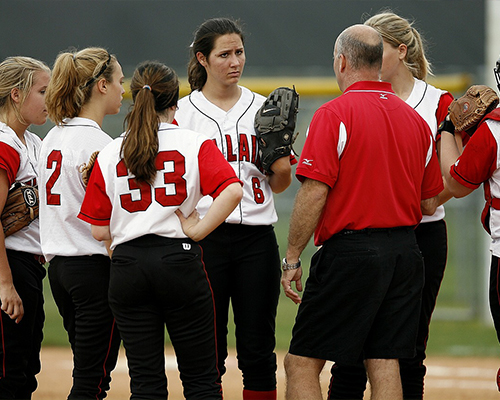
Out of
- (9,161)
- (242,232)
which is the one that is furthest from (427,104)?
(9,161)

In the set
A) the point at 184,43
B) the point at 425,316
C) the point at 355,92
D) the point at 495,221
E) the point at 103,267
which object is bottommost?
the point at 425,316

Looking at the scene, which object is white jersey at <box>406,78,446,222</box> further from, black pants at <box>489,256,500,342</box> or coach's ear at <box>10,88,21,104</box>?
coach's ear at <box>10,88,21,104</box>

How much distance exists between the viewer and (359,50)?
3281 mm

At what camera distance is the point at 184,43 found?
20.7m

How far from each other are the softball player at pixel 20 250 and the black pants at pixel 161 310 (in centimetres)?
67

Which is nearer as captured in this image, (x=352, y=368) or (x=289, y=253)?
(x=289, y=253)

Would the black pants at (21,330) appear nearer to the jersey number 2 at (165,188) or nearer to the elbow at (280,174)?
the jersey number 2 at (165,188)

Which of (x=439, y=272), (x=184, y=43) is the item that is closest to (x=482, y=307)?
(x=439, y=272)

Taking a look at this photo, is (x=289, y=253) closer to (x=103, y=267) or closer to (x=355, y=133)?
(x=355, y=133)

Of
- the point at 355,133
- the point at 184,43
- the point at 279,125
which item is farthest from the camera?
the point at 184,43

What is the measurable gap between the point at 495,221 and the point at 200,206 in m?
1.45

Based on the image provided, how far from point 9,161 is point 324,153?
1499 millimetres

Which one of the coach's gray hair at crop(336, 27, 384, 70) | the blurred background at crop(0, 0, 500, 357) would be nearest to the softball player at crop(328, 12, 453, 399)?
the coach's gray hair at crop(336, 27, 384, 70)

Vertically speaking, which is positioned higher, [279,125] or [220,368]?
[279,125]
